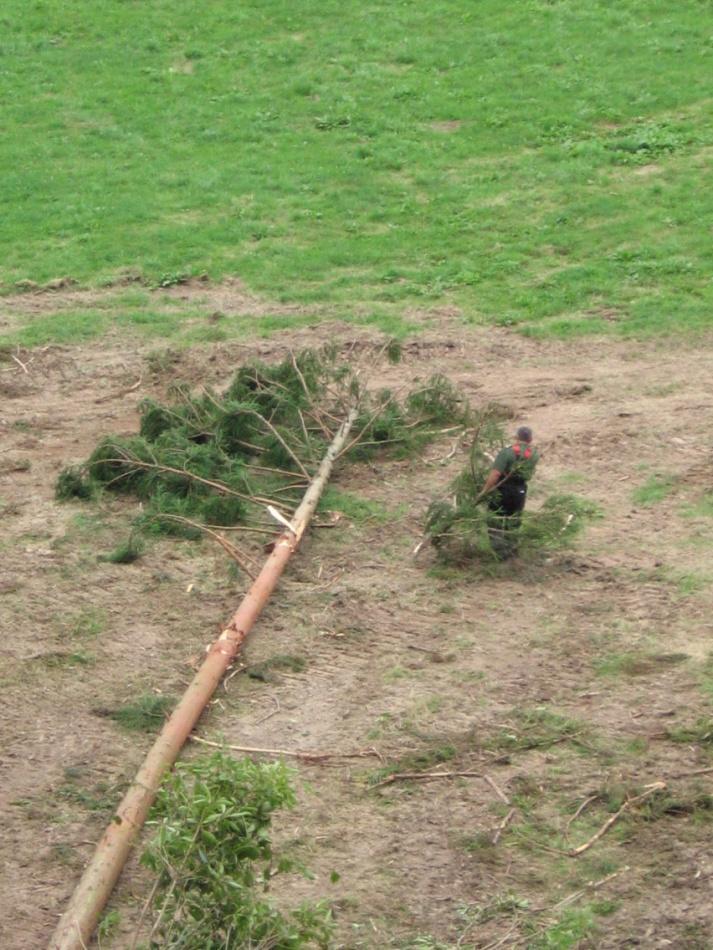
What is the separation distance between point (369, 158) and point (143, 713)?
12862mm

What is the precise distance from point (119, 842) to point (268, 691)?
212cm

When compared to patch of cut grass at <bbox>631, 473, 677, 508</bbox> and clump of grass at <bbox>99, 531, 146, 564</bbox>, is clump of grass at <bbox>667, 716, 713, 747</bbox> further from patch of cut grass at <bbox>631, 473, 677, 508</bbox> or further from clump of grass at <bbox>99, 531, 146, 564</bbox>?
clump of grass at <bbox>99, 531, 146, 564</bbox>

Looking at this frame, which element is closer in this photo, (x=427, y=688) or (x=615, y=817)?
(x=615, y=817)

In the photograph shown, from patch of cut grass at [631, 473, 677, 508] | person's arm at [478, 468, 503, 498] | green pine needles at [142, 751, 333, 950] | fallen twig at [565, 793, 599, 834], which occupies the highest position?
green pine needles at [142, 751, 333, 950]

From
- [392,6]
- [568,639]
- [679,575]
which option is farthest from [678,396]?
[392,6]

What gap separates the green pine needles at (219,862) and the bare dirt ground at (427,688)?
0.88 metres

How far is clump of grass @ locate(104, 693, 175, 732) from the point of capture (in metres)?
10.2

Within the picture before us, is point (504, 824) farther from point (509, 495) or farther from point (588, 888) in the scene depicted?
point (509, 495)

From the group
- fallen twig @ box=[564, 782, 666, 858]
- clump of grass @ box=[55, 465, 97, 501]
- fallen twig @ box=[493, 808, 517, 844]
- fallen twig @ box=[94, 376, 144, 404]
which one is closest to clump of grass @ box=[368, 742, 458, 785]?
fallen twig @ box=[493, 808, 517, 844]

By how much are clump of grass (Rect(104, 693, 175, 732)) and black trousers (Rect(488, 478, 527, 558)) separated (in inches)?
122

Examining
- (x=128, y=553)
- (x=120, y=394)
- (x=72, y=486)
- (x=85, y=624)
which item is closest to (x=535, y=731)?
(x=85, y=624)

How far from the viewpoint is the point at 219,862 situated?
24.0ft

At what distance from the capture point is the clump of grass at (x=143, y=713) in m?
10.2

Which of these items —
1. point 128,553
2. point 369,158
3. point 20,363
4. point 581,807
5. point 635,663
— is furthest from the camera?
point 369,158
